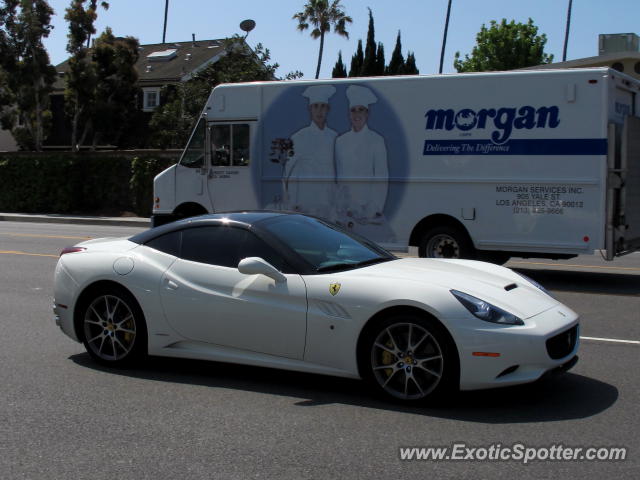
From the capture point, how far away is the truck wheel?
12461 mm

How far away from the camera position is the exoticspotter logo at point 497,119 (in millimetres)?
11680

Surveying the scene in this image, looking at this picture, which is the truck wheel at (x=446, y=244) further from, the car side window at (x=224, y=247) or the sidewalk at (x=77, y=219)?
the sidewalk at (x=77, y=219)

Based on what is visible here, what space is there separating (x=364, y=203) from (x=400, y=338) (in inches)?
312

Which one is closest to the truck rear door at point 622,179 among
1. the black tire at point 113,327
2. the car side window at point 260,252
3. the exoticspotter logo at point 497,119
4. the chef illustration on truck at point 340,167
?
the exoticspotter logo at point 497,119

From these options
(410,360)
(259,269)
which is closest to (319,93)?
(259,269)

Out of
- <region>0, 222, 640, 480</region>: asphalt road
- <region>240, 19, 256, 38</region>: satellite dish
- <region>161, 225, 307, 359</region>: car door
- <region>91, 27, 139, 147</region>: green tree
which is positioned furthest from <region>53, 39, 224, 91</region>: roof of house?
<region>0, 222, 640, 480</region>: asphalt road

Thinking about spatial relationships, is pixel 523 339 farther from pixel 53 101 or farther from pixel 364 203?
pixel 53 101

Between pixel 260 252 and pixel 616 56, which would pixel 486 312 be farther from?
pixel 616 56

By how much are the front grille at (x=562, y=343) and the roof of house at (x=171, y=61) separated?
126 feet

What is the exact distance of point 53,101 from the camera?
46344mm

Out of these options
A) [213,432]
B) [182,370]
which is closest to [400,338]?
[213,432]

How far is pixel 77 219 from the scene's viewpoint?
2825 centimetres

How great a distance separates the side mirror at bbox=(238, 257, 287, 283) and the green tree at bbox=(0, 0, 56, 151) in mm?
30625

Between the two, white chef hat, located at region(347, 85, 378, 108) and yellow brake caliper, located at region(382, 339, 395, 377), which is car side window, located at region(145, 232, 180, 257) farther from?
white chef hat, located at region(347, 85, 378, 108)
